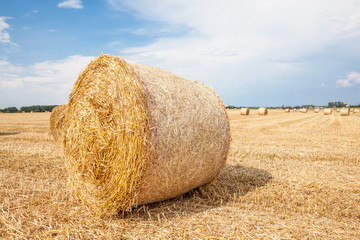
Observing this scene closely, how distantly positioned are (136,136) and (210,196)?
6.46 ft

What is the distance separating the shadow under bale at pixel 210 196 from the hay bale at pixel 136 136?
0.21 meters

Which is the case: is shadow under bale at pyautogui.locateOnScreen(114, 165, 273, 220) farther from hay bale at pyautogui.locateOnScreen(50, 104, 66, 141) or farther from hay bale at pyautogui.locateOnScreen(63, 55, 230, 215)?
hay bale at pyautogui.locateOnScreen(50, 104, 66, 141)

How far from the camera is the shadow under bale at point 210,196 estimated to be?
12.9 ft

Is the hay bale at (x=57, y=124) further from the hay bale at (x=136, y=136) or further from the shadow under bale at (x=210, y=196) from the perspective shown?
the shadow under bale at (x=210, y=196)

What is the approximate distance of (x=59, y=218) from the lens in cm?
371

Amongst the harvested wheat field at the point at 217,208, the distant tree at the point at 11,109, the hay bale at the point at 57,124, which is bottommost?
the harvested wheat field at the point at 217,208

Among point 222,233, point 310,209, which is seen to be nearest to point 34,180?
point 222,233

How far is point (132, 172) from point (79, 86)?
2.09 m

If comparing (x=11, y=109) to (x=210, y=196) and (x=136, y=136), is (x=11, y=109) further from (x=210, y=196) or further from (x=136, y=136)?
(x=136, y=136)

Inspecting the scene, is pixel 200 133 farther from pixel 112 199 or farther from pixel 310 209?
pixel 310 209

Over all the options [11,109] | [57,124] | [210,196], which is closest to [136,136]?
[210,196]

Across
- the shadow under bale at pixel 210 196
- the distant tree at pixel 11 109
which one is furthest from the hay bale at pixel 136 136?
the distant tree at pixel 11 109

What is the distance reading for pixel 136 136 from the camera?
137 inches

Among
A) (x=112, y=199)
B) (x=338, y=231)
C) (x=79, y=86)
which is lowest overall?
(x=338, y=231)
